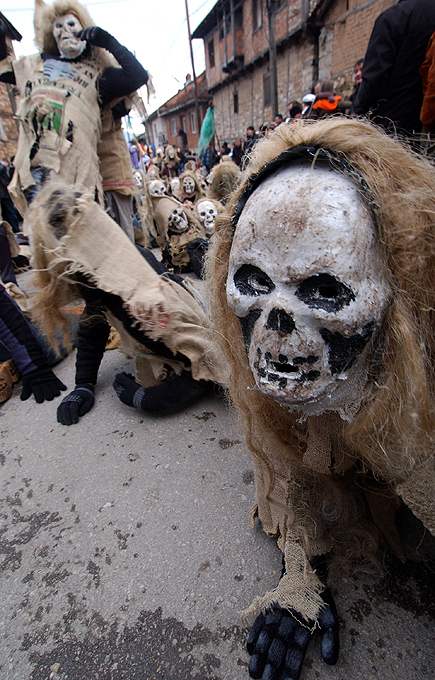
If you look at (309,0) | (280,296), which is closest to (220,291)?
(280,296)

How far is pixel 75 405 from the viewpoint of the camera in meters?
2.32

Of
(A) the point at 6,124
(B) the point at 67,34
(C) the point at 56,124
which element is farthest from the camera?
(A) the point at 6,124

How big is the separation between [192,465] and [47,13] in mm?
2651

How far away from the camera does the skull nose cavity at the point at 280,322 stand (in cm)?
75

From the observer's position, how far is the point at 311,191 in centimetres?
75

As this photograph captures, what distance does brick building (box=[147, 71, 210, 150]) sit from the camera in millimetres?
27469

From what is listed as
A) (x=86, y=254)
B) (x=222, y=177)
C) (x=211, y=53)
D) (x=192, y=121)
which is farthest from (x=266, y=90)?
(x=86, y=254)

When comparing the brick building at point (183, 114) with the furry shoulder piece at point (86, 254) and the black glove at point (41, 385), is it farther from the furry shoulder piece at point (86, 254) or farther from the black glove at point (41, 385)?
the furry shoulder piece at point (86, 254)

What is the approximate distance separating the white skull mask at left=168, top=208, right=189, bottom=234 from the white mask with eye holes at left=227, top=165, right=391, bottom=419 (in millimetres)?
4510

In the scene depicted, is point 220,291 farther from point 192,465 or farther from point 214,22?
point 214,22

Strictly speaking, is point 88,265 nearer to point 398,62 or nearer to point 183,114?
point 398,62

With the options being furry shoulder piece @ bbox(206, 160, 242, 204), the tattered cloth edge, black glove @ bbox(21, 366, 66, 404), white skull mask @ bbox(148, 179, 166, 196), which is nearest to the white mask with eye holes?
the tattered cloth edge

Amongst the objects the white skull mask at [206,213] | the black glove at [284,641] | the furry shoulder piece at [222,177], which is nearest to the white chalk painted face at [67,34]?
the black glove at [284,641]

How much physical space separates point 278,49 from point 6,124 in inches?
435
